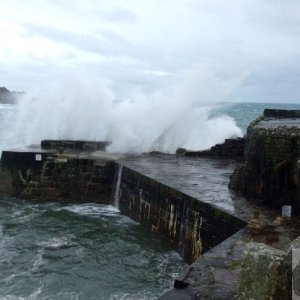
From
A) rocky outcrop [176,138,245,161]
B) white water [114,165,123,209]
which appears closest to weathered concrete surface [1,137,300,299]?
white water [114,165,123,209]

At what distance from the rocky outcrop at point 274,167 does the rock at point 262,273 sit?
4.44m

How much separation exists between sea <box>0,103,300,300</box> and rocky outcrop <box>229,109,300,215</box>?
182 cm

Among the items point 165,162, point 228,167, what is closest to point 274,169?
point 228,167

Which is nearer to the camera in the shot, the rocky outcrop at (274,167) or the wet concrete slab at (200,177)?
the rocky outcrop at (274,167)

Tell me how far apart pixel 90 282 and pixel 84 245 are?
5.94 feet

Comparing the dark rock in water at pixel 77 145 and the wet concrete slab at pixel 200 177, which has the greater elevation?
the dark rock in water at pixel 77 145

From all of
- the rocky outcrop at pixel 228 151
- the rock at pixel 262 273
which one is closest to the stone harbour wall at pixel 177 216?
the rocky outcrop at pixel 228 151

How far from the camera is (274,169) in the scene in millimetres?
7602

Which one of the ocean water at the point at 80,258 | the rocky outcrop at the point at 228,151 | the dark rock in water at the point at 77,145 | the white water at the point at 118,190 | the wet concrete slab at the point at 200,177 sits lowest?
the ocean water at the point at 80,258

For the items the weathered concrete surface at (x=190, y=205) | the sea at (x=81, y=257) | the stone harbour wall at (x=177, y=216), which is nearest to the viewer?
the weathered concrete surface at (x=190, y=205)

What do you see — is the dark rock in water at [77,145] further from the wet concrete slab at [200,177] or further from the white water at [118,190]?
the white water at [118,190]

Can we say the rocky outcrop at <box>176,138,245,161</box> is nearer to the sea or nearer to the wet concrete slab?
the wet concrete slab

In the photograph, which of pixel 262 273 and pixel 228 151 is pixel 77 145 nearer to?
pixel 228 151

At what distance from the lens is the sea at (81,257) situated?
21.9ft
